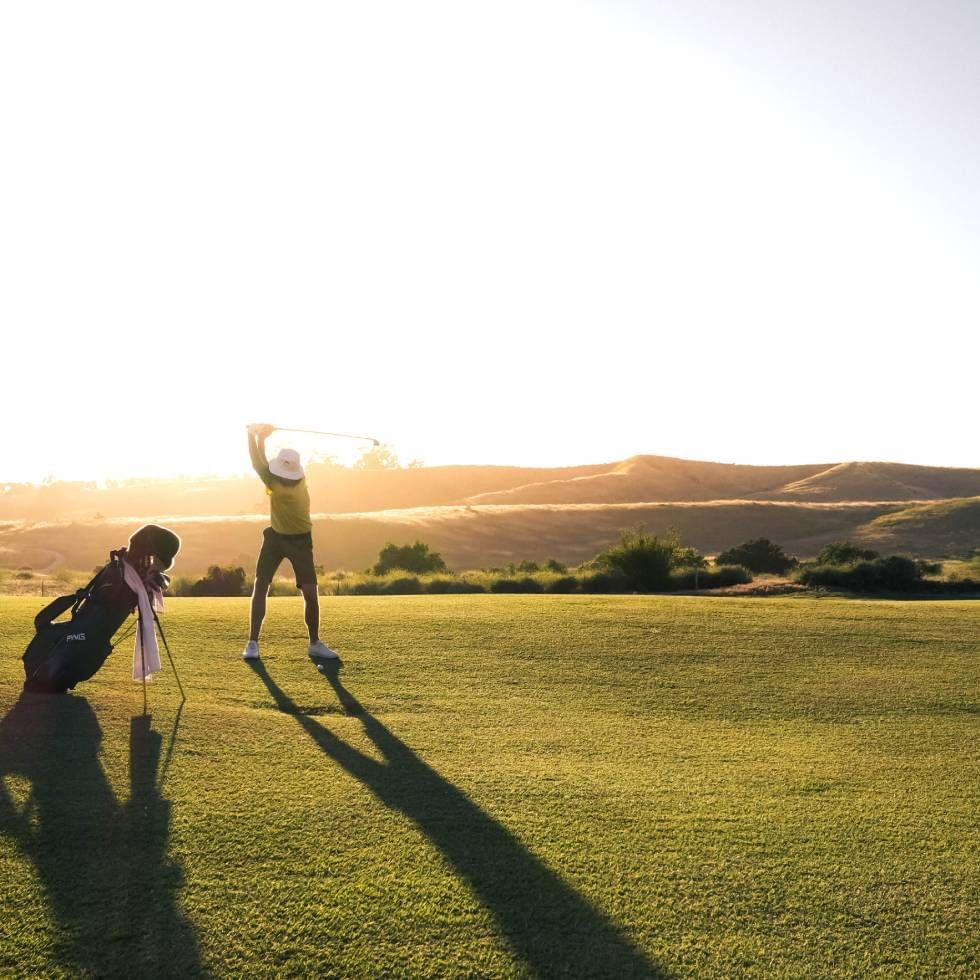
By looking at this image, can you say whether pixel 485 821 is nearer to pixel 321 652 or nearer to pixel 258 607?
pixel 321 652

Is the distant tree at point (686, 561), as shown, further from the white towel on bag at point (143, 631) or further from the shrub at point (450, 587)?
the white towel on bag at point (143, 631)

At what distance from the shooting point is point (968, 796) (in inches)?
201

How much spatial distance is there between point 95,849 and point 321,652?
4.11 m

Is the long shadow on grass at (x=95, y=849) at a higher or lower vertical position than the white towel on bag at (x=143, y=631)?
lower

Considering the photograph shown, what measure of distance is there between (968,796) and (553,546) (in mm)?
61469

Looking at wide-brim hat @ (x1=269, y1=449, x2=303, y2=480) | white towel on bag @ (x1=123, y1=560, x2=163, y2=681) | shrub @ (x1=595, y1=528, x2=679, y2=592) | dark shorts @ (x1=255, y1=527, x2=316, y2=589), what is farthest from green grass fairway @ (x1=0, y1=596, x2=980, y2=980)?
shrub @ (x1=595, y1=528, x2=679, y2=592)

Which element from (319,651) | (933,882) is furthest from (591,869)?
(319,651)

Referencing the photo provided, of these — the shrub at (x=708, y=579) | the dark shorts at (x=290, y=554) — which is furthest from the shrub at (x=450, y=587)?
the dark shorts at (x=290, y=554)

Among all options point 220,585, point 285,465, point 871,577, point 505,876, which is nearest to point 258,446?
point 285,465

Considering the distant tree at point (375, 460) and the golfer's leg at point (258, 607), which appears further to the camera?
the distant tree at point (375, 460)

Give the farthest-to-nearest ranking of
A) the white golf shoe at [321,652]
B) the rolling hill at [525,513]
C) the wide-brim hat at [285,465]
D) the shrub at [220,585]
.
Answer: the rolling hill at [525,513] → the shrub at [220,585] → the white golf shoe at [321,652] → the wide-brim hat at [285,465]

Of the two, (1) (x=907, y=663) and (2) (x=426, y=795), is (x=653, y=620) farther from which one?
(2) (x=426, y=795)

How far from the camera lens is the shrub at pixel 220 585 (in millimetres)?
20073

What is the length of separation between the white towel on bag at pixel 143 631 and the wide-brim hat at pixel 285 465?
160cm
